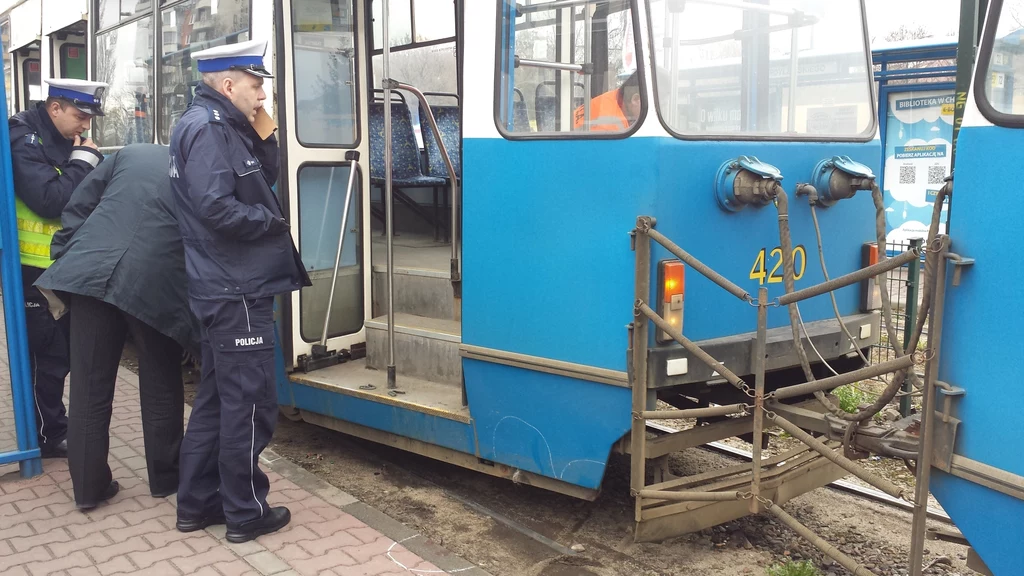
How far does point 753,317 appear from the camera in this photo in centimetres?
404

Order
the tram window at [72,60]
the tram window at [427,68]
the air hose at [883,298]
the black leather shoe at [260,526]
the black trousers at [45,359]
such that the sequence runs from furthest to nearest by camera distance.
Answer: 1. the tram window at [72,60]
2. the tram window at [427,68]
3. the black trousers at [45,359]
4. the black leather shoe at [260,526]
5. the air hose at [883,298]

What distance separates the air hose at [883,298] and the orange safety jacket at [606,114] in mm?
681

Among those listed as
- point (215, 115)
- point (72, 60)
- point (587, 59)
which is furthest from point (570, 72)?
point (72, 60)

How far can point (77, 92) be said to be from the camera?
4.51m

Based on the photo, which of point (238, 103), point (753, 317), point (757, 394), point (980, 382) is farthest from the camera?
point (753, 317)

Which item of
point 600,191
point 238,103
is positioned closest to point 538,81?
point 600,191

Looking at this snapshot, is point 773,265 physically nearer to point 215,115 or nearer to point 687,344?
point 687,344

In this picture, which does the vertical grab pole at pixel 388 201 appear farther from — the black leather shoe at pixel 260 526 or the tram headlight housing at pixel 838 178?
the tram headlight housing at pixel 838 178

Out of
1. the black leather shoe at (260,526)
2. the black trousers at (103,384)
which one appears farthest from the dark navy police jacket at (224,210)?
the black leather shoe at (260,526)

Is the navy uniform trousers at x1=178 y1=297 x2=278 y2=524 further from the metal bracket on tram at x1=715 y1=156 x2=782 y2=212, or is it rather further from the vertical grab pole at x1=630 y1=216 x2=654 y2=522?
the metal bracket on tram at x1=715 y1=156 x2=782 y2=212

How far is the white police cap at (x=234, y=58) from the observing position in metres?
3.69

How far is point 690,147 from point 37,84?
751 centimetres

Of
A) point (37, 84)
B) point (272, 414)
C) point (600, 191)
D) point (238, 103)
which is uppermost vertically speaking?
point (37, 84)

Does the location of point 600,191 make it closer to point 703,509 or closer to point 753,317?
point 753,317
